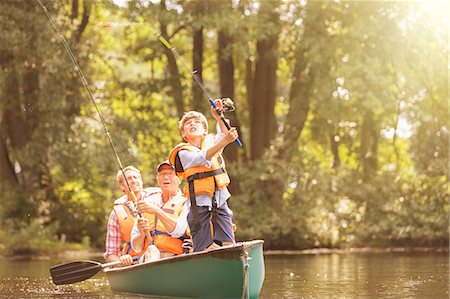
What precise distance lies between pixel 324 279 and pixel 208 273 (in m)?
4.32

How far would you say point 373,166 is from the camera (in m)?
28.5

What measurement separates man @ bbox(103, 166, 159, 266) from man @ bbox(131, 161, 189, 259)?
217 millimetres

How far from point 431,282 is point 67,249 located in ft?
39.9

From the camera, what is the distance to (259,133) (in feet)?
85.0

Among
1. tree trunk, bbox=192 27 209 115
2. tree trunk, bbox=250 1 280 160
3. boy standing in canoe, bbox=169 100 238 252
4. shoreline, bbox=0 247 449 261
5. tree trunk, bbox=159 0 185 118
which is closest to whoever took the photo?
boy standing in canoe, bbox=169 100 238 252

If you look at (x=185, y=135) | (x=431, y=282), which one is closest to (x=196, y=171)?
(x=185, y=135)

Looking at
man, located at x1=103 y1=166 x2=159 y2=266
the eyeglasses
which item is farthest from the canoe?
the eyeglasses

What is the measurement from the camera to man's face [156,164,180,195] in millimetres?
11438

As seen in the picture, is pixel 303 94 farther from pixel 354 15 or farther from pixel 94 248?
pixel 94 248

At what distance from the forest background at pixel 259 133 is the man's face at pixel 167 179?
10.6m

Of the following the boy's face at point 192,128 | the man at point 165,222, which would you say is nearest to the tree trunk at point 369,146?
the man at point 165,222

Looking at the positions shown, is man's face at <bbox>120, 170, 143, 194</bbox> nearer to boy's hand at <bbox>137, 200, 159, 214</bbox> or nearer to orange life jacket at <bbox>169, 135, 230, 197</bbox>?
boy's hand at <bbox>137, 200, 159, 214</bbox>

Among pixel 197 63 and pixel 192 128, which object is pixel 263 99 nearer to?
pixel 197 63

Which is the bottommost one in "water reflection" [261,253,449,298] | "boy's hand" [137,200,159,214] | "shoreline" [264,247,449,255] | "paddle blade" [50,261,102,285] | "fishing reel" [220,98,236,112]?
"water reflection" [261,253,449,298]
